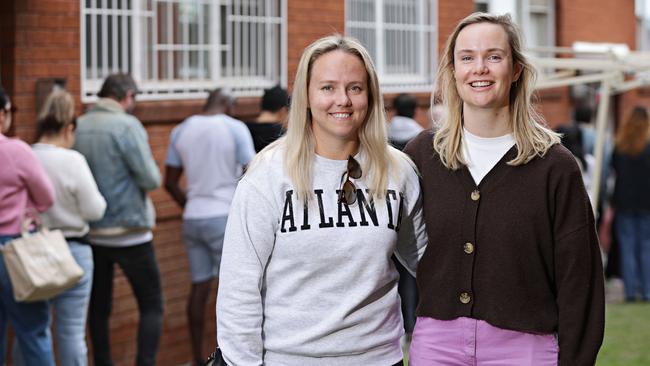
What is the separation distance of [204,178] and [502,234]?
4860 millimetres

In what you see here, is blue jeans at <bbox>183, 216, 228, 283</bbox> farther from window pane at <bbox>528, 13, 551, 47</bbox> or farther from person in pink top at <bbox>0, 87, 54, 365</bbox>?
window pane at <bbox>528, 13, 551, 47</bbox>

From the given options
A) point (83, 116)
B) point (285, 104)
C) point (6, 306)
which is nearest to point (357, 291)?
point (6, 306)

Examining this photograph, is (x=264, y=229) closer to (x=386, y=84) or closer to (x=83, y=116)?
(x=83, y=116)

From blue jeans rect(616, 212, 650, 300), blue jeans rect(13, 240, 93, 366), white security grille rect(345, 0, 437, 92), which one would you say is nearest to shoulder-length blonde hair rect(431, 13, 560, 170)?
blue jeans rect(13, 240, 93, 366)

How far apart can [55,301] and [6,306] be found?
19.2 inches

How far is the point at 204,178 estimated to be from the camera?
8.84 meters

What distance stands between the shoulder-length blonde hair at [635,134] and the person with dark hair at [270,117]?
16.7ft

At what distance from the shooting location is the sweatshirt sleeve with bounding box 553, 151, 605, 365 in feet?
13.6

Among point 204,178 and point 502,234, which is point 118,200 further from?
point 502,234

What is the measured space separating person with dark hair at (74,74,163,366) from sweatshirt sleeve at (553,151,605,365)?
4188mm

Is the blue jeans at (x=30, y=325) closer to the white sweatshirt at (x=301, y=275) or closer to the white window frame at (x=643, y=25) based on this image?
the white sweatshirt at (x=301, y=275)

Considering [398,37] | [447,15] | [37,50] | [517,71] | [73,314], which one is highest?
[447,15]

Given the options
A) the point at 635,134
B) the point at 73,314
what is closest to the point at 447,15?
the point at 635,134

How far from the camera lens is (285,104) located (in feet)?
29.2
